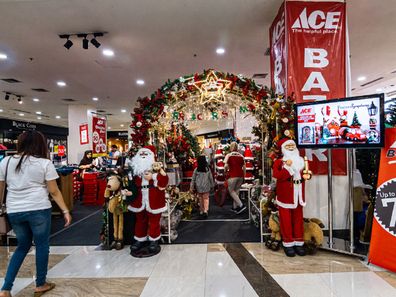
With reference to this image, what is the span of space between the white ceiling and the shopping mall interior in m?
0.03

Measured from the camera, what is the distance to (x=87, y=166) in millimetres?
7785

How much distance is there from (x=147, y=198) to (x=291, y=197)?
6.19 ft

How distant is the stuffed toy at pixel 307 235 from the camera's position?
3459 millimetres

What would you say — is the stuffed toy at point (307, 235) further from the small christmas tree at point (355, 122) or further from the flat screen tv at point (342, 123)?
the small christmas tree at point (355, 122)

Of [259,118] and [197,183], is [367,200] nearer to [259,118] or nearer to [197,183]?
[259,118]

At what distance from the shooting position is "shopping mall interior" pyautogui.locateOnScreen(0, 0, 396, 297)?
2.96m

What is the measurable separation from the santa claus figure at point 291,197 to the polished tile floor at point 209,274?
20 centimetres

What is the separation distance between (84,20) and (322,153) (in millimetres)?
4499

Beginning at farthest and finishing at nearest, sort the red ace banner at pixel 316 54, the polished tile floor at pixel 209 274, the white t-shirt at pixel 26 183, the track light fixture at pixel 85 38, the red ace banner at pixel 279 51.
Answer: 1. the track light fixture at pixel 85 38
2. the red ace banner at pixel 279 51
3. the red ace banner at pixel 316 54
4. the polished tile floor at pixel 209 274
5. the white t-shirt at pixel 26 183

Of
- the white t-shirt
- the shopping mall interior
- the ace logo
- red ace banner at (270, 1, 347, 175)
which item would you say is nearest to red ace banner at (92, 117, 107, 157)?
the shopping mall interior

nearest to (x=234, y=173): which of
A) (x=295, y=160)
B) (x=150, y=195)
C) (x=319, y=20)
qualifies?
(x=295, y=160)

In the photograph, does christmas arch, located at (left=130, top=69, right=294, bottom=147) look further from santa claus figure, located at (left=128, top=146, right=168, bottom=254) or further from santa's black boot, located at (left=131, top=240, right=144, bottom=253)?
santa's black boot, located at (left=131, top=240, right=144, bottom=253)

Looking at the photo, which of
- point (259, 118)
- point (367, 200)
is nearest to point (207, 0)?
point (259, 118)

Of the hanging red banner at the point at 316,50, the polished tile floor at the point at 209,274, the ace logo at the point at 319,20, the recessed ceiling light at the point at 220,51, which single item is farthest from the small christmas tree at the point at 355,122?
the recessed ceiling light at the point at 220,51
